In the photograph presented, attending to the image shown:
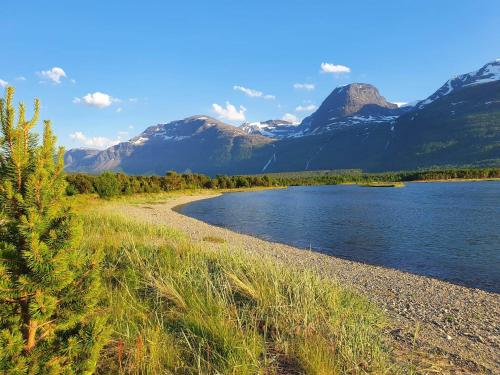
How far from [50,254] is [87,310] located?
0.79 meters

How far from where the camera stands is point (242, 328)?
6.52 meters

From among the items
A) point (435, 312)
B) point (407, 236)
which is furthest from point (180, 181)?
point (435, 312)

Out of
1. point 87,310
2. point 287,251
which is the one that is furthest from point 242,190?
point 87,310

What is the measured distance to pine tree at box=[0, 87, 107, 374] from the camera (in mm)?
3266

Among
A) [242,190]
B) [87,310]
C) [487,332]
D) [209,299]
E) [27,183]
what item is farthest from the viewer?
[242,190]

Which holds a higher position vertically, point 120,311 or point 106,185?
point 106,185

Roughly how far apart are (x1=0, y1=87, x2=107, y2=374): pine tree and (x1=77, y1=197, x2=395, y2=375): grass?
26.9 inches

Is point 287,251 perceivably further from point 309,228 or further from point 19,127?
point 19,127

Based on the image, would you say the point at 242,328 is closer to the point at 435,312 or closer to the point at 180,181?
the point at 435,312

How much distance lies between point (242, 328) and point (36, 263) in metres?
4.16

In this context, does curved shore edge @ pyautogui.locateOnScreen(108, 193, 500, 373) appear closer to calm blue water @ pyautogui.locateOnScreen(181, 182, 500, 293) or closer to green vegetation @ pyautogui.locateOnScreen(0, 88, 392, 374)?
green vegetation @ pyautogui.locateOnScreen(0, 88, 392, 374)

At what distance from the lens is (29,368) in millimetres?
3357

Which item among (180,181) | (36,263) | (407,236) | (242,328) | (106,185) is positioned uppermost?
(36,263)

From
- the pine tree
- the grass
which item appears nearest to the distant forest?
the pine tree
